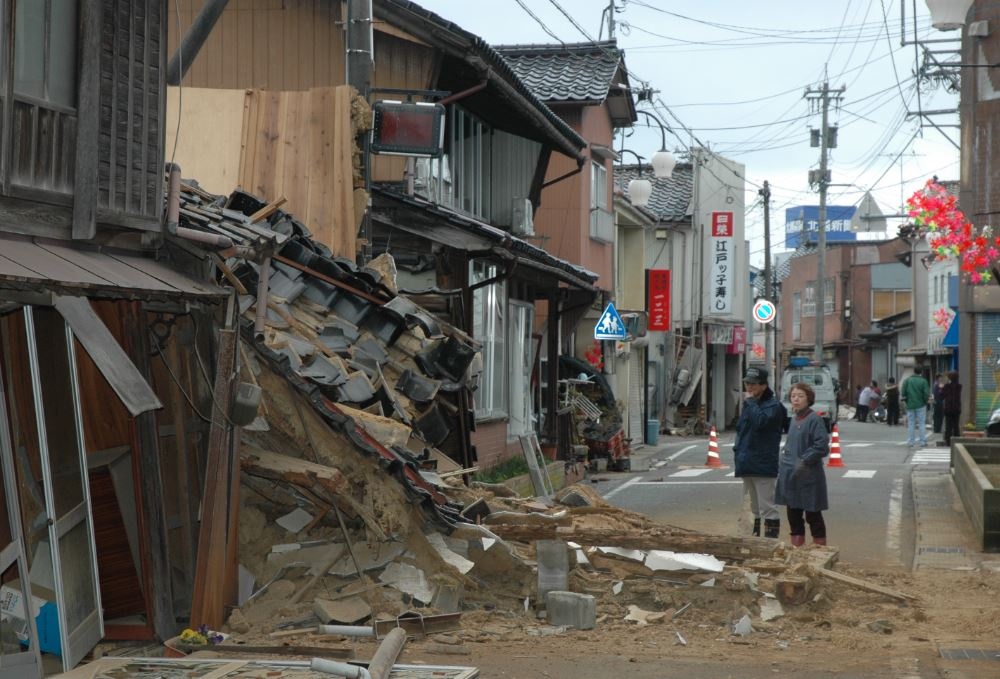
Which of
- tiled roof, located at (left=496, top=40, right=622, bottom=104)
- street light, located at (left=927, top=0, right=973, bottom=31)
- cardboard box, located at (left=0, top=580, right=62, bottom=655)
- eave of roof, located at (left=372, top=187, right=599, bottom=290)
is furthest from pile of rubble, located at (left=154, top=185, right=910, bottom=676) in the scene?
tiled roof, located at (left=496, top=40, right=622, bottom=104)

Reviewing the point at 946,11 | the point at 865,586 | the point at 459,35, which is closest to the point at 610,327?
the point at 459,35

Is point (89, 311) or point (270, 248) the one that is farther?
point (270, 248)

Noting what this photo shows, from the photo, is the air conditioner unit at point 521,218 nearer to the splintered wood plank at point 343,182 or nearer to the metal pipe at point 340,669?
the splintered wood plank at point 343,182

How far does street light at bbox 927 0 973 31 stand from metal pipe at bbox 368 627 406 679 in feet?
31.9

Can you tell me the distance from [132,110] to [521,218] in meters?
14.2

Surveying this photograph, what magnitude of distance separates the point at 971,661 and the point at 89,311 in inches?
243

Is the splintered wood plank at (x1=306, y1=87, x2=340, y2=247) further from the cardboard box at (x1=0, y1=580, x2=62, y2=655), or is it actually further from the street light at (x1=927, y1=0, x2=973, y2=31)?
the street light at (x1=927, y1=0, x2=973, y2=31)

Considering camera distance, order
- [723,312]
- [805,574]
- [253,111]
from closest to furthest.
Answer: [805,574], [253,111], [723,312]

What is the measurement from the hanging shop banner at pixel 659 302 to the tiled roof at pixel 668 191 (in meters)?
6.36

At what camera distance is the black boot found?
13078 millimetres

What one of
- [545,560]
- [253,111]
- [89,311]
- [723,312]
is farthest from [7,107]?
[723,312]

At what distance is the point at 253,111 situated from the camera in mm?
13766

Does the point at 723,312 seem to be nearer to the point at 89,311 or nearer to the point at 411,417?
the point at 411,417

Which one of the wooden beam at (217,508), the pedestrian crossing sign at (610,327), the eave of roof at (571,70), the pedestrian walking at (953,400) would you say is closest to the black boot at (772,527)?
the wooden beam at (217,508)
